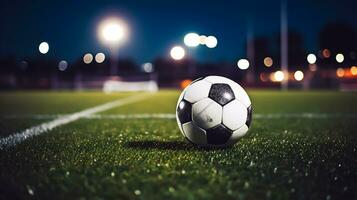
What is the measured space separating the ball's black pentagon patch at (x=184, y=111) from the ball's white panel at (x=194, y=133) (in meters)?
0.05

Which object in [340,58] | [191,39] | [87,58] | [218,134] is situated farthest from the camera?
[87,58]

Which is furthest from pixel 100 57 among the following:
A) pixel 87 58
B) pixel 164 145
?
pixel 164 145

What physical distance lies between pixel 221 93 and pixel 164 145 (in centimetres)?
84

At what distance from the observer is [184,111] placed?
162 inches

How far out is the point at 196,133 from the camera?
3.98 metres

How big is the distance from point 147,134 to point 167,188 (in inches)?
107

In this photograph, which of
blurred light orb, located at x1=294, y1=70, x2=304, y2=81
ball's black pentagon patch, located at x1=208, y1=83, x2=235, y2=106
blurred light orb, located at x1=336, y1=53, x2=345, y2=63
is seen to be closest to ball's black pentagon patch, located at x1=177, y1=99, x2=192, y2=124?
ball's black pentagon patch, located at x1=208, y1=83, x2=235, y2=106

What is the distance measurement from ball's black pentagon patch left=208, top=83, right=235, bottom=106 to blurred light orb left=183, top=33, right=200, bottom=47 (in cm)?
4040

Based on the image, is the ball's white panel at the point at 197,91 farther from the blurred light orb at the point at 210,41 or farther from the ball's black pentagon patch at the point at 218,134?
the blurred light orb at the point at 210,41

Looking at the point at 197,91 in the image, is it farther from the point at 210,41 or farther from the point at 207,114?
the point at 210,41

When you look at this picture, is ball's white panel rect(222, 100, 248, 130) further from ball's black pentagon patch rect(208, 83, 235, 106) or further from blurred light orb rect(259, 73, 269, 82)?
blurred light orb rect(259, 73, 269, 82)

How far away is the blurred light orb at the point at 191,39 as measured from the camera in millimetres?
44469

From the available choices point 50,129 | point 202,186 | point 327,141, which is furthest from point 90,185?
point 50,129

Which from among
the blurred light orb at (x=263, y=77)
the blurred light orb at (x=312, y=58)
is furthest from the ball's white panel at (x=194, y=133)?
the blurred light orb at (x=312, y=58)
